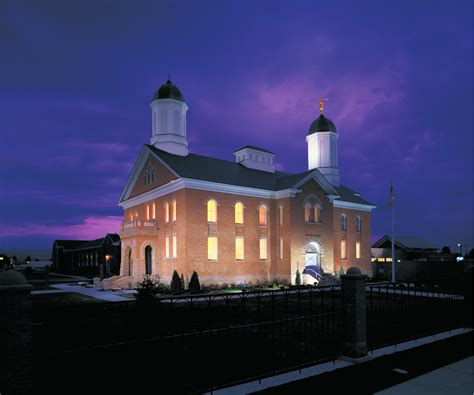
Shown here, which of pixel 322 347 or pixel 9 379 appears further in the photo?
pixel 322 347

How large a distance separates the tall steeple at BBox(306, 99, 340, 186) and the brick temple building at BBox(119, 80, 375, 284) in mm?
5992

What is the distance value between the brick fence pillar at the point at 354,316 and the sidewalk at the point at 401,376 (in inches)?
15.4

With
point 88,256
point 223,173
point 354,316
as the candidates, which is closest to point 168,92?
point 223,173

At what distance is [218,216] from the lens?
102ft

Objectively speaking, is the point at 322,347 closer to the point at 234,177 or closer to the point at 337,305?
the point at 337,305

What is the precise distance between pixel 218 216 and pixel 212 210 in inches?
26.9

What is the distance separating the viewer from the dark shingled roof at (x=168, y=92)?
35.4 meters

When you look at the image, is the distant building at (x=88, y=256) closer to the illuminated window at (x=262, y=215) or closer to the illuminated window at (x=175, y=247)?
the illuminated window at (x=175, y=247)

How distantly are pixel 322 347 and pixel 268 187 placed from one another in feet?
77.4

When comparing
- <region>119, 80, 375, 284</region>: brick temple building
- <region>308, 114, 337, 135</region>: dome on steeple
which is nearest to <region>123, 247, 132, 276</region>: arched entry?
<region>119, 80, 375, 284</region>: brick temple building

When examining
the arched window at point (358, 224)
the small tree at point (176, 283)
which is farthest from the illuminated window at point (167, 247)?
the arched window at point (358, 224)

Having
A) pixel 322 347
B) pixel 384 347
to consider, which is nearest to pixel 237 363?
pixel 322 347

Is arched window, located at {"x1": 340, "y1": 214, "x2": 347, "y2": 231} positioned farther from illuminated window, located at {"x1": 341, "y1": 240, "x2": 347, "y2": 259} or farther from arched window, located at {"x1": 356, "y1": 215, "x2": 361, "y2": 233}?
arched window, located at {"x1": 356, "y1": 215, "x2": 361, "y2": 233}

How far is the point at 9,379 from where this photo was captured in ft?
17.1
